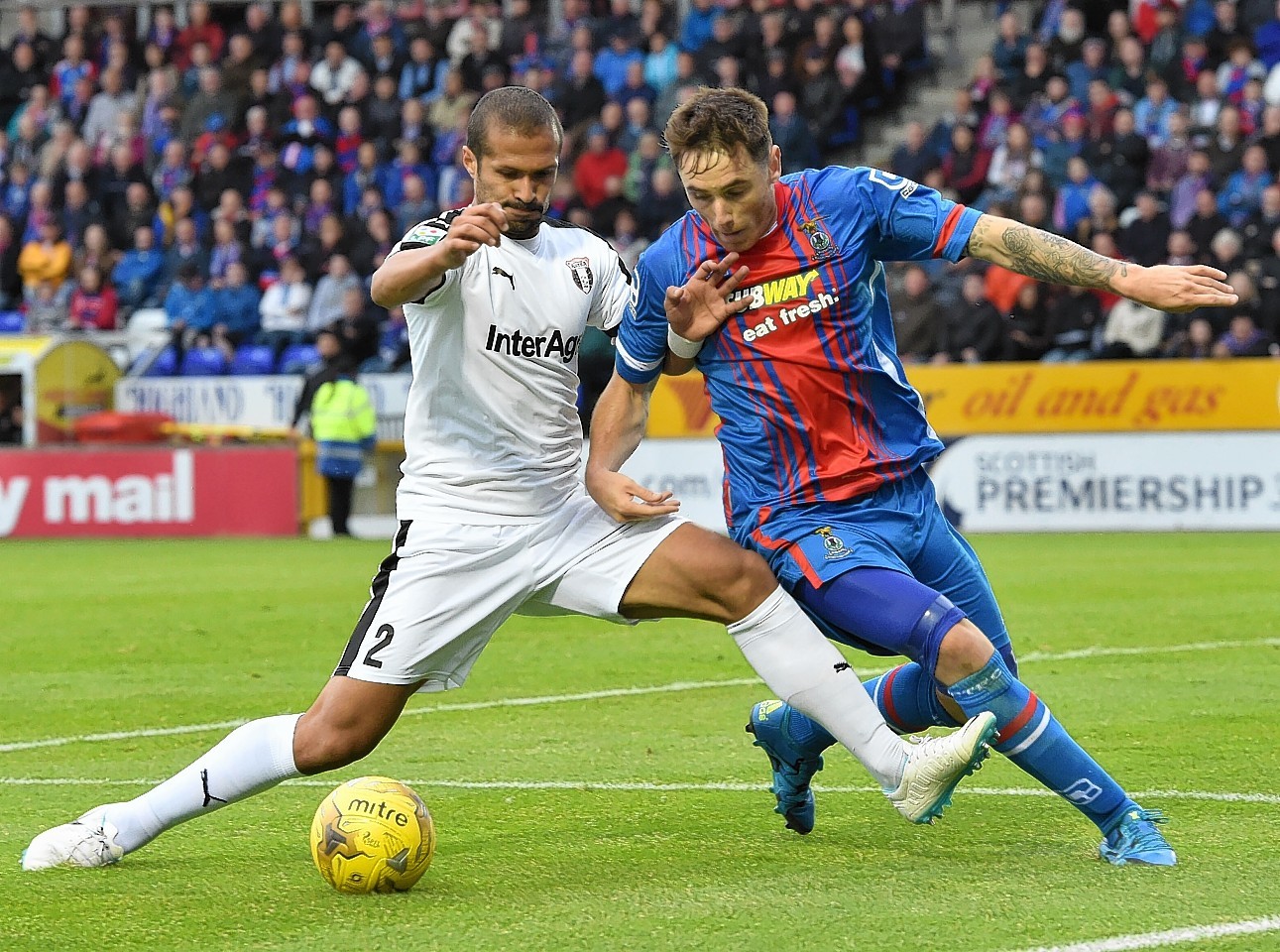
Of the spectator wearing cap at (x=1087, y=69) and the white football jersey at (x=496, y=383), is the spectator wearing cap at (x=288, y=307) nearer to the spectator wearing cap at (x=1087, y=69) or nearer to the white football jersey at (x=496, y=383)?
the spectator wearing cap at (x=1087, y=69)

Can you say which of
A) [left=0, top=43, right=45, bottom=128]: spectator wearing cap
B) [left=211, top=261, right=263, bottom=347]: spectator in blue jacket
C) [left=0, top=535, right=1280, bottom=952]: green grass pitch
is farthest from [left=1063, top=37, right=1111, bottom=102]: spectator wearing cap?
[left=0, top=43, right=45, bottom=128]: spectator wearing cap

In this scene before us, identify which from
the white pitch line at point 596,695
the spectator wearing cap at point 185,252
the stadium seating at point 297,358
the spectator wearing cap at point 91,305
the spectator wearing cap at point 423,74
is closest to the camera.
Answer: the white pitch line at point 596,695

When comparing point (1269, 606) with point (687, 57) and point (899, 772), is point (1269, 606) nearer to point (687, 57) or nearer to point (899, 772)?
point (899, 772)

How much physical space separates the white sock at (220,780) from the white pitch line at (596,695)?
242cm

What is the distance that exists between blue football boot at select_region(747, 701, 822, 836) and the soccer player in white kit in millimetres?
449

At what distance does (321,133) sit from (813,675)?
21.4 meters

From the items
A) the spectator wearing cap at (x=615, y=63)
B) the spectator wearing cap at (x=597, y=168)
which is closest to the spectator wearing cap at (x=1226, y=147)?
the spectator wearing cap at (x=597, y=168)

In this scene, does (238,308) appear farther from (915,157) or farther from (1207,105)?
(1207,105)

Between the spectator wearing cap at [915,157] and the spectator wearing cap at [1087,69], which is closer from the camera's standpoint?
the spectator wearing cap at [1087,69]

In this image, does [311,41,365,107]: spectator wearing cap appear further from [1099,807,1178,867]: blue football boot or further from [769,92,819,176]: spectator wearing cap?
[1099,807,1178,867]: blue football boot

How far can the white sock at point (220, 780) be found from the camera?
16.3 ft

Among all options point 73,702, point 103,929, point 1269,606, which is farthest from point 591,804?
point 1269,606

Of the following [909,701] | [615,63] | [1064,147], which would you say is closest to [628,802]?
[909,701]

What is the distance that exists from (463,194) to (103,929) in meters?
19.2
